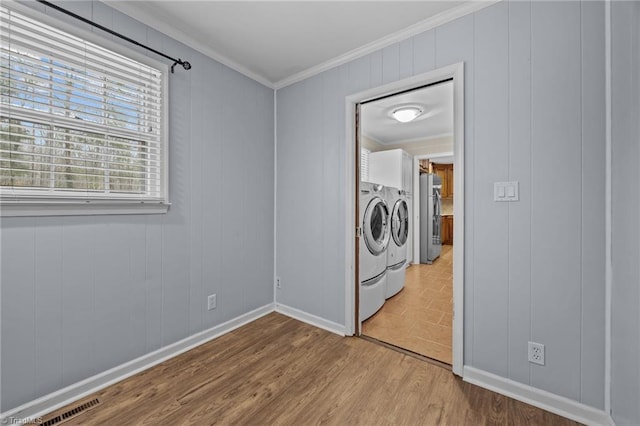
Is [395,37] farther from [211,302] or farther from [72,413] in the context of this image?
[72,413]

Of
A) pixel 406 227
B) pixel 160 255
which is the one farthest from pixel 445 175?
pixel 160 255

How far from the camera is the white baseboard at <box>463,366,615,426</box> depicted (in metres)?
1.46

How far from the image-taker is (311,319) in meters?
2.68

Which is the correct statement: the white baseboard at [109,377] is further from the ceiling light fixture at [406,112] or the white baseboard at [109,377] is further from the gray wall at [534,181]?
the ceiling light fixture at [406,112]

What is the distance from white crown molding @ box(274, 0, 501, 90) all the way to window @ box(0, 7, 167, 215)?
1232mm

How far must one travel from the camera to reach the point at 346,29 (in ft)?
6.81

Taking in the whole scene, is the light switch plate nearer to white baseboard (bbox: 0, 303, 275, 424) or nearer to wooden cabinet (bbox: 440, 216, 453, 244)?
white baseboard (bbox: 0, 303, 275, 424)

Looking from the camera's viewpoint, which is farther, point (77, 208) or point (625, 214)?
point (77, 208)

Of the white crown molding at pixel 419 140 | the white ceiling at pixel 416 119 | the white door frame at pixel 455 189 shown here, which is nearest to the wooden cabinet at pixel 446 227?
the white crown molding at pixel 419 140

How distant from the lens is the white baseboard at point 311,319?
8.19 feet

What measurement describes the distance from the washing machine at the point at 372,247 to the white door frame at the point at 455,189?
186 millimetres

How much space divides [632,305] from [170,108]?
2.85 meters

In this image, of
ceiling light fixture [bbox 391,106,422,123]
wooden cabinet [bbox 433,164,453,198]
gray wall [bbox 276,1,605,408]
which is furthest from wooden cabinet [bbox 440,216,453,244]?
gray wall [bbox 276,1,605,408]

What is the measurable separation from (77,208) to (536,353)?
2808mm
